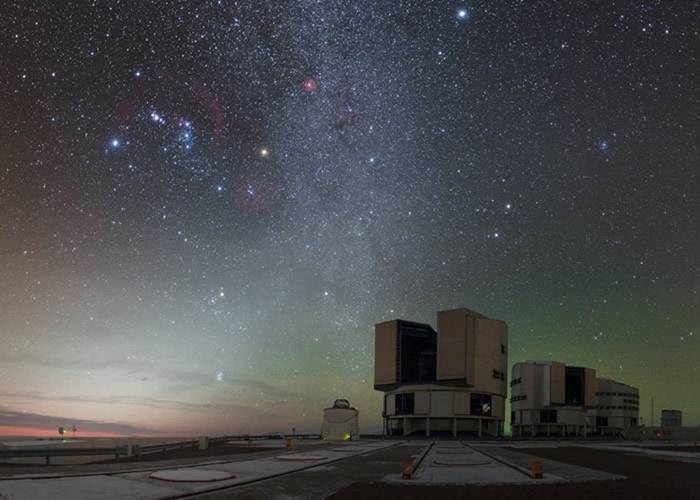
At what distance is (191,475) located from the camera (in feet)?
72.7

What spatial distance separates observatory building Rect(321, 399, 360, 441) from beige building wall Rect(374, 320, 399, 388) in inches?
597

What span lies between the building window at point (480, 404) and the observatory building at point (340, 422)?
930 inches

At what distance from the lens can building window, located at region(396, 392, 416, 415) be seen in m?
118

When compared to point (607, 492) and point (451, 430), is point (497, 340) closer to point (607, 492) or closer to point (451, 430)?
point (451, 430)

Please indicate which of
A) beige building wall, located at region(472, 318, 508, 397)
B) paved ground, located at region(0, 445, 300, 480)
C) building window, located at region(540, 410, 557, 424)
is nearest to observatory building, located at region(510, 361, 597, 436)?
building window, located at region(540, 410, 557, 424)

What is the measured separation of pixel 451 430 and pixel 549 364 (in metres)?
44.4

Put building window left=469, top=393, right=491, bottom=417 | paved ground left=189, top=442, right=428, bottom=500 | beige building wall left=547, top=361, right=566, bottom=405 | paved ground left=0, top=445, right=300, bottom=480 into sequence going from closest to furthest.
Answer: paved ground left=189, top=442, right=428, bottom=500
paved ground left=0, top=445, right=300, bottom=480
building window left=469, top=393, right=491, bottom=417
beige building wall left=547, top=361, right=566, bottom=405

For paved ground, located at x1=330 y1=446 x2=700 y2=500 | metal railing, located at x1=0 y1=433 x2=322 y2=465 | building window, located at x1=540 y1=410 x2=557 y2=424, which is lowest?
building window, located at x1=540 y1=410 x2=557 y2=424

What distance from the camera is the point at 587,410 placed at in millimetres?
164250

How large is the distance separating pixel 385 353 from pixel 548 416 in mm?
53215

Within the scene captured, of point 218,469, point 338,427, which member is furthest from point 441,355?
point 218,469

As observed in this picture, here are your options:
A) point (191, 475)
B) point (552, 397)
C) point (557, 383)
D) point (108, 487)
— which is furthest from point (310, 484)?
point (557, 383)

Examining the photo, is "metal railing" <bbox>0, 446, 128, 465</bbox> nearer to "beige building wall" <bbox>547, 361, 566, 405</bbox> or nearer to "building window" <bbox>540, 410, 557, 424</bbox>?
"beige building wall" <bbox>547, 361, 566, 405</bbox>

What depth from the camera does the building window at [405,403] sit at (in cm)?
11775
